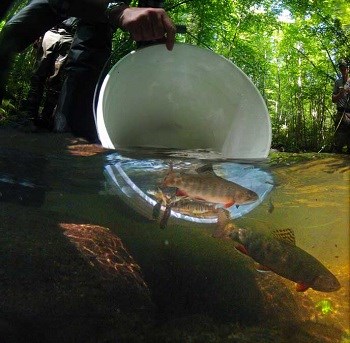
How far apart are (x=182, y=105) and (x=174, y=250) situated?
1005 mm

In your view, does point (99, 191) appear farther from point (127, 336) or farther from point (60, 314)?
point (127, 336)

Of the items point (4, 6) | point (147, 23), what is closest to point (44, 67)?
point (4, 6)

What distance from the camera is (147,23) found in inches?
65.9

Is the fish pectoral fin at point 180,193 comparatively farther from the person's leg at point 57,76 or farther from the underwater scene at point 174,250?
the person's leg at point 57,76

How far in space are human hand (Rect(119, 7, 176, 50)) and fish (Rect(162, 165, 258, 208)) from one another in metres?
0.64

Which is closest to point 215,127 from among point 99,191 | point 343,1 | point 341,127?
point 99,191

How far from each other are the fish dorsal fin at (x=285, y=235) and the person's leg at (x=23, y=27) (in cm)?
174

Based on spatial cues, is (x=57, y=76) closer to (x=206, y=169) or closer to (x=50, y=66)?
(x=50, y=66)

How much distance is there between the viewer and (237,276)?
1.31 metres

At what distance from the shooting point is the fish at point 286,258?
3.30 feet

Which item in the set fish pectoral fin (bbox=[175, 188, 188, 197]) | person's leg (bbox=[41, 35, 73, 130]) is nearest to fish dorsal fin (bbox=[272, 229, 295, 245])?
fish pectoral fin (bbox=[175, 188, 188, 197])

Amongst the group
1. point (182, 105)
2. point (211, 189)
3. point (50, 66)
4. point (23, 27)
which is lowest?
point (211, 189)

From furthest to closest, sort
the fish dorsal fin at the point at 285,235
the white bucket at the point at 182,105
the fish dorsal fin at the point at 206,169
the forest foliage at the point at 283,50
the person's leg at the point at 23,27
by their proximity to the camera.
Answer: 1. the forest foliage at the point at 283,50
2. the person's leg at the point at 23,27
3. the white bucket at the point at 182,105
4. the fish dorsal fin at the point at 206,169
5. the fish dorsal fin at the point at 285,235

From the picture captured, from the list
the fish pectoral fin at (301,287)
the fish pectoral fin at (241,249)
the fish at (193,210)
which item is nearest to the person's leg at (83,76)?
the fish at (193,210)
